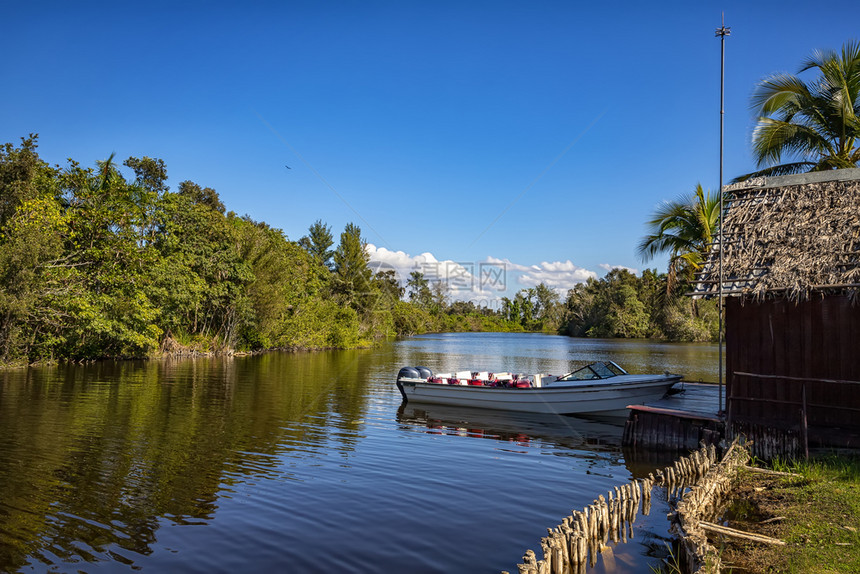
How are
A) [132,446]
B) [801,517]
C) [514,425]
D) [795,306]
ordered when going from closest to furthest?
[801,517] → [795,306] → [132,446] → [514,425]

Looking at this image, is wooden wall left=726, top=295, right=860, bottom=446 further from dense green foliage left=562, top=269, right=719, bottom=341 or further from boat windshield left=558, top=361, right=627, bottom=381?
dense green foliage left=562, top=269, right=719, bottom=341

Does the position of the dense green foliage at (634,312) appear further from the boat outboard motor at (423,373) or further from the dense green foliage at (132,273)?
the boat outboard motor at (423,373)

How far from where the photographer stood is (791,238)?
36.8ft

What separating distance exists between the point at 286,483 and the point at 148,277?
22927 mm

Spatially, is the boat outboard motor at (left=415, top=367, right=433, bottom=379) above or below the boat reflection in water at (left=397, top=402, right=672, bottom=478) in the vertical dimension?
above

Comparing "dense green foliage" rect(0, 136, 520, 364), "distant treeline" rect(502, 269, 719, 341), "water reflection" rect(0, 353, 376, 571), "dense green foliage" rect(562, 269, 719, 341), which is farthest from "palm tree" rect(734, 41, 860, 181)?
"dense green foliage" rect(562, 269, 719, 341)

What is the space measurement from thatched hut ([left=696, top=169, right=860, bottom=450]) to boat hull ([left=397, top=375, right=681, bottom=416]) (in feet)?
17.0

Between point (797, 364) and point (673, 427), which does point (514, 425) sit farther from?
point (797, 364)

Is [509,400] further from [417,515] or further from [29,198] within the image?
[29,198]

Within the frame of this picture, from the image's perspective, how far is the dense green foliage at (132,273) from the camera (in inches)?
933

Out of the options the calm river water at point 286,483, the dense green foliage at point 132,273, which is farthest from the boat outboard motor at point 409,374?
the dense green foliage at point 132,273

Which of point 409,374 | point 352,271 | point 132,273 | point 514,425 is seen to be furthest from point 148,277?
point 352,271

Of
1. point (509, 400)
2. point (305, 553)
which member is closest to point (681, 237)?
point (509, 400)

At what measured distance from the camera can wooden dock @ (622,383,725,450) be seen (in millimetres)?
12102
